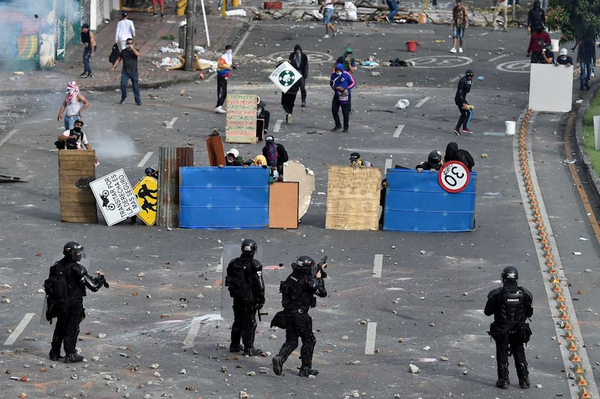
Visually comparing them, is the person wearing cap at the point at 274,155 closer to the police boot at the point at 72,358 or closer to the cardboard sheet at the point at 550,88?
the police boot at the point at 72,358

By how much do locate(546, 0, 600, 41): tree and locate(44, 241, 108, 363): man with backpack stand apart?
77.3 ft

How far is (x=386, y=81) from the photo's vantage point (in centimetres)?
3972

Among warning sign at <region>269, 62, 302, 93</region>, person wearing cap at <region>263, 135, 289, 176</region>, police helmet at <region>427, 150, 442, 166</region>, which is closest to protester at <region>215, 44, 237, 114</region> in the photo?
warning sign at <region>269, 62, 302, 93</region>

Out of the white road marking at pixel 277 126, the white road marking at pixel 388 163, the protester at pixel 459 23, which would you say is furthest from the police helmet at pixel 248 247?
the protester at pixel 459 23

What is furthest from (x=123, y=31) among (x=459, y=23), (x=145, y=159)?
(x=459, y=23)

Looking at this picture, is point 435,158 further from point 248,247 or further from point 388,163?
point 248,247

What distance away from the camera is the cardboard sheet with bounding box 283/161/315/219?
962 inches

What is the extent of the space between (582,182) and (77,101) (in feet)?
35.6

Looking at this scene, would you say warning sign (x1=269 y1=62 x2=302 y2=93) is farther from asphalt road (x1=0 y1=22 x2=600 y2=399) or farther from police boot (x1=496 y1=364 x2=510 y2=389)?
police boot (x1=496 y1=364 x2=510 y2=389)

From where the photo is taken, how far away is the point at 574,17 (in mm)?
37281

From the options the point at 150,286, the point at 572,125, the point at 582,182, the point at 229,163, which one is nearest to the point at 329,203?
the point at 229,163

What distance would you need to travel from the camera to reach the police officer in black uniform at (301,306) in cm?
1602

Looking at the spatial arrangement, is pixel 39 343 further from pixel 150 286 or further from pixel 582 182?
pixel 582 182

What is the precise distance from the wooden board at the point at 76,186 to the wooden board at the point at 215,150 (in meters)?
2.80
